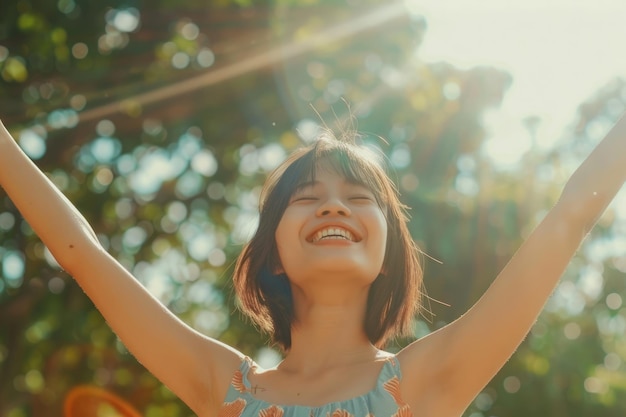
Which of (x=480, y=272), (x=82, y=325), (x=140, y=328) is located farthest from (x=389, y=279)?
(x=480, y=272)

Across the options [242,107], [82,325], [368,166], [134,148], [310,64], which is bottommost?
[82,325]

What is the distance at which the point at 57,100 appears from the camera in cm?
948

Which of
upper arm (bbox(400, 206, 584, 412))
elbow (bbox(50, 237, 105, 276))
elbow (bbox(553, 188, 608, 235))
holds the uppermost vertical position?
elbow (bbox(553, 188, 608, 235))

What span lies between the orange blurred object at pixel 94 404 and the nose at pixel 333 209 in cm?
779

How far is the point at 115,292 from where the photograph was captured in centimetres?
256

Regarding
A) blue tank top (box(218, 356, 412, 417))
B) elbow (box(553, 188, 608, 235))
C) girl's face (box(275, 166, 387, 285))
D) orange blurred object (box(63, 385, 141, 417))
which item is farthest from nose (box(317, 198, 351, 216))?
orange blurred object (box(63, 385, 141, 417))

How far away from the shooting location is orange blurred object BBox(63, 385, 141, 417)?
9781mm

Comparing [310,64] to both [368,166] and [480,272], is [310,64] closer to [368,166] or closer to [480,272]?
[480,272]

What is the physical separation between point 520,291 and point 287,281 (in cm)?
90

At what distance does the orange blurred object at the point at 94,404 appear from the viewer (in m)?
9.78

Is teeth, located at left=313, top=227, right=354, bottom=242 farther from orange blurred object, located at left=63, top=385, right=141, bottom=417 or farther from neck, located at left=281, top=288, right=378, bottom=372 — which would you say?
orange blurred object, located at left=63, top=385, right=141, bottom=417

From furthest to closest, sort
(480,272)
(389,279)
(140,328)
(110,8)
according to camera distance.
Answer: (480,272) → (110,8) → (389,279) → (140,328)

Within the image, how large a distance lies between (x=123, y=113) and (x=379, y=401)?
7954 millimetres

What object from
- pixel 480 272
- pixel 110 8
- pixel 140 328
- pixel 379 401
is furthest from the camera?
pixel 480 272
